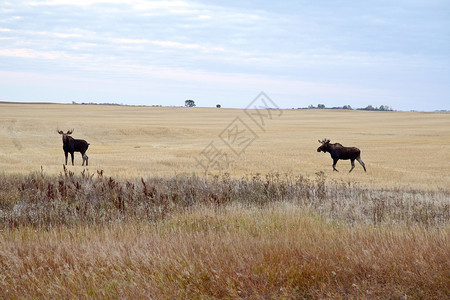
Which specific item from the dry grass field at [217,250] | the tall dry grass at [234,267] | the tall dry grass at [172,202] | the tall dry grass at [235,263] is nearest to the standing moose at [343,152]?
the tall dry grass at [172,202]

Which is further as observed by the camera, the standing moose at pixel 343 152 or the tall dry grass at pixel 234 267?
the standing moose at pixel 343 152

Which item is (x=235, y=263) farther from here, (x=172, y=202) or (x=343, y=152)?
(x=343, y=152)

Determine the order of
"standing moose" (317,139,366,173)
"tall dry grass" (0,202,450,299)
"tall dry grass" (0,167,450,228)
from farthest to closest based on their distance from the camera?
"standing moose" (317,139,366,173)
"tall dry grass" (0,167,450,228)
"tall dry grass" (0,202,450,299)

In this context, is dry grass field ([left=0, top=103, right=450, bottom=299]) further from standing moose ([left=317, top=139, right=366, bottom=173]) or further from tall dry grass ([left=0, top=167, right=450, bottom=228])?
standing moose ([left=317, top=139, right=366, bottom=173])

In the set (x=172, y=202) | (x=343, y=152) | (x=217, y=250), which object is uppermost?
(x=343, y=152)

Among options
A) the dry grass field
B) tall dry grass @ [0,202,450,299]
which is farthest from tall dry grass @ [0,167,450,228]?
tall dry grass @ [0,202,450,299]

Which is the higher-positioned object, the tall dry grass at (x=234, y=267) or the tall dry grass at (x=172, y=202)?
the tall dry grass at (x=234, y=267)

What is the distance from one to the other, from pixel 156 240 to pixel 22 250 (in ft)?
6.31

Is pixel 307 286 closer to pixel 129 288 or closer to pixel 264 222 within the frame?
pixel 129 288

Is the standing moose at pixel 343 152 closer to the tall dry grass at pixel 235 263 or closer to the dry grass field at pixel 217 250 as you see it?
the dry grass field at pixel 217 250

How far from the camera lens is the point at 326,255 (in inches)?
233

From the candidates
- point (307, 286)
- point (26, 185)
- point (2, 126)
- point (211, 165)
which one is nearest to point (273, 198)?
point (307, 286)

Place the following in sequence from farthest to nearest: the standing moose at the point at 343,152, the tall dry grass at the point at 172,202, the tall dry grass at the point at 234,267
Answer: the standing moose at the point at 343,152 → the tall dry grass at the point at 172,202 → the tall dry grass at the point at 234,267

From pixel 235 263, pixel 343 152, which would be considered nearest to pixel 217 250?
pixel 235 263
